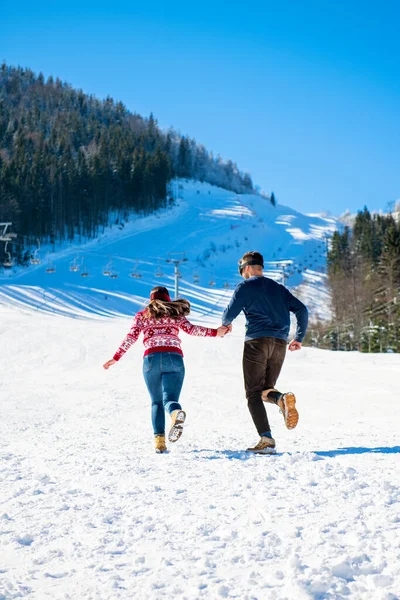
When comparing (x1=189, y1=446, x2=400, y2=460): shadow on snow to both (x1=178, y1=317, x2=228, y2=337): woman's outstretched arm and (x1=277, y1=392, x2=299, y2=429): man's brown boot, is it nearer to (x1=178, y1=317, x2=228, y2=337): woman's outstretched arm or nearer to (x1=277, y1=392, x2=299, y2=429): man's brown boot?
(x1=277, y1=392, x2=299, y2=429): man's brown boot

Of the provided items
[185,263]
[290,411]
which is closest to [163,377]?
[290,411]

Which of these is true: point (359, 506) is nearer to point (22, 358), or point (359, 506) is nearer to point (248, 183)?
point (22, 358)

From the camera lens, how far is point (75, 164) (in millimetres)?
99250

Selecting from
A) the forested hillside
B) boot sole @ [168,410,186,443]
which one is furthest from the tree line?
the forested hillside

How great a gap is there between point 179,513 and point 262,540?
2.21ft

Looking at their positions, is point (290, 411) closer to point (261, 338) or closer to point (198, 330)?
point (261, 338)

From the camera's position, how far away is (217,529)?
2.97m

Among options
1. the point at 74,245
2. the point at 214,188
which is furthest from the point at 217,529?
the point at 214,188

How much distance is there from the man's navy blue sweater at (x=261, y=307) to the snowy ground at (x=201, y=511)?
1198 mm

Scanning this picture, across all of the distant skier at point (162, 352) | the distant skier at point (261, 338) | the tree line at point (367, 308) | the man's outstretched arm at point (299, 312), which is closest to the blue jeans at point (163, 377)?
the distant skier at point (162, 352)

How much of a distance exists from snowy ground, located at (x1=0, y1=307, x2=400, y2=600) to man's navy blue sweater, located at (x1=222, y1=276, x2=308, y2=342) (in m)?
1.20

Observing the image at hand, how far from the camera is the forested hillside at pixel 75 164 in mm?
86938

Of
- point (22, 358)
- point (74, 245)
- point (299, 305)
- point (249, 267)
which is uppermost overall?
point (74, 245)

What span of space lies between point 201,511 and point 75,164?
102m
